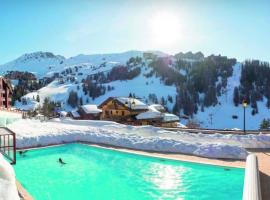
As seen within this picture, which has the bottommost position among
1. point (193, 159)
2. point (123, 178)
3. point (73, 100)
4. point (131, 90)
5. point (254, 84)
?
point (123, 178)

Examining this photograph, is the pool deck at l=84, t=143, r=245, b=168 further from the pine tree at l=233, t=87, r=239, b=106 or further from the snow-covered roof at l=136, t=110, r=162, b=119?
the pine tree at l=233, t=87, r=239, b=106

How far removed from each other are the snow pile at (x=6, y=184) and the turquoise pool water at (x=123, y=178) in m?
9.61

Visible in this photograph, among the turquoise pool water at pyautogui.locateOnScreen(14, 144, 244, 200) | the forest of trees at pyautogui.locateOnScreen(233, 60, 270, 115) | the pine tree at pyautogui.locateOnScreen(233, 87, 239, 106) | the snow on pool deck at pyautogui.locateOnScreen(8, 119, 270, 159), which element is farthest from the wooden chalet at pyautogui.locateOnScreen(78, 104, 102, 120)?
the pine tree at pyautogui.locateOnScreen(233, 87, 239, 106)

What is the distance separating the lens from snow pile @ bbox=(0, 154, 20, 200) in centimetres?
330

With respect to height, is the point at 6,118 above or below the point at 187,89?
below

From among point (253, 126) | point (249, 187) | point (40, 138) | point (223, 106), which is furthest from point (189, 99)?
point (249, 187)

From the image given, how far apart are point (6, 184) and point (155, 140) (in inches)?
707

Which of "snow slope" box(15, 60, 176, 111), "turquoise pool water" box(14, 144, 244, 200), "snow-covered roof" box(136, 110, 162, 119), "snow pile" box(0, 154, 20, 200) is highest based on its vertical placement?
"snow slope" box(15, 60, 176, 111)

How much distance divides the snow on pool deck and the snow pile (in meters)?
15.7

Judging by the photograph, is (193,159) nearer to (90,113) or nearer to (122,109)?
(122,109)

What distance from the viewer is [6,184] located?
3.43 meters

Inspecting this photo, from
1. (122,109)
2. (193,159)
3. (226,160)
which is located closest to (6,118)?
(193,159)

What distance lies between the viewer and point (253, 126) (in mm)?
126250

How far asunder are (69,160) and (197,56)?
18107 centimetres
